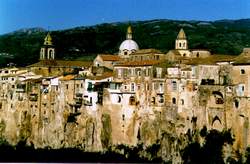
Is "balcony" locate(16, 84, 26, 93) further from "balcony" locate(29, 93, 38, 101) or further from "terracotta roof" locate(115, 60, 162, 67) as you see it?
"terracotta roof" locate(115, 60, 162, 67)

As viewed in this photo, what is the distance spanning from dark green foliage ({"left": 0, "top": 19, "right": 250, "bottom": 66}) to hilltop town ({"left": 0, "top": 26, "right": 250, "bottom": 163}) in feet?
26.8

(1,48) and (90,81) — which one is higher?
(1,48)

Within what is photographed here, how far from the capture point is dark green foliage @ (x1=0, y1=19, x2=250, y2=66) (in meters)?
35.0

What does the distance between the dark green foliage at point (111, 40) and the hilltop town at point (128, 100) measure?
817 cm

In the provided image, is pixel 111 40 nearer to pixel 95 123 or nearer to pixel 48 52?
pixel 48 52

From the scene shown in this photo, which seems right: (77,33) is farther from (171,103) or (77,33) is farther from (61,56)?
(171,103)

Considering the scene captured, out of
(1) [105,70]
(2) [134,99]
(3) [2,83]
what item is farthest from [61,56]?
(2) [134,99]

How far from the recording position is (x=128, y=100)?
20.5 metres

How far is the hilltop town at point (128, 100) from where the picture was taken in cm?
1723

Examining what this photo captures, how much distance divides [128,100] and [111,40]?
19.6 metres

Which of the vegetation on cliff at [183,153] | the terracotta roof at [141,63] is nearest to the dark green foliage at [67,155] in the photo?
the vegetation on cliff at [183,153]

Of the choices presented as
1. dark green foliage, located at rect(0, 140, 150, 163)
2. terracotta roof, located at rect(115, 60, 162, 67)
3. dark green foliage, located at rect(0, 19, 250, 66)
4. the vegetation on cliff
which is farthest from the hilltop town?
dark green foliage, located at rect(0, 19, 250, 66)

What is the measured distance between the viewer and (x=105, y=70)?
960 inches

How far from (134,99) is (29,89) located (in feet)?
20.0
